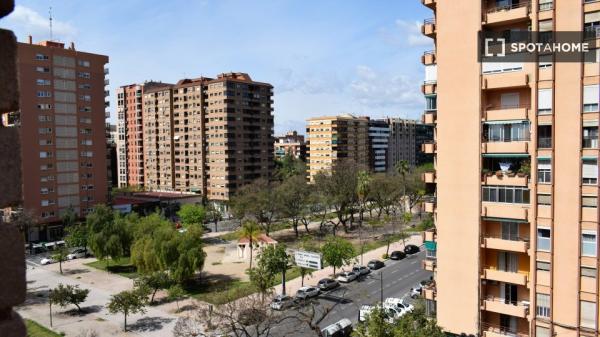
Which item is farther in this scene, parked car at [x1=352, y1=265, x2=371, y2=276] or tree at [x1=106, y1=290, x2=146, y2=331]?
parked car at [x1=352, y1=265, x2=371, y2=276]

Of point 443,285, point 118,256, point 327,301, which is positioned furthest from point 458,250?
point 118,256

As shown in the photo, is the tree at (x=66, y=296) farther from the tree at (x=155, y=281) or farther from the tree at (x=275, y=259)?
the tree at (x=275, y=259)

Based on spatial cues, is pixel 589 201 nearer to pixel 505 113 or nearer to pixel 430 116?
pixel 505 113

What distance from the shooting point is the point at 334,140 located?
10394 cm

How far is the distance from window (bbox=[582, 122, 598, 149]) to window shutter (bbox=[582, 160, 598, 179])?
53 centimetres

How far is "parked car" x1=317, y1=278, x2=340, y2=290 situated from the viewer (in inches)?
1469

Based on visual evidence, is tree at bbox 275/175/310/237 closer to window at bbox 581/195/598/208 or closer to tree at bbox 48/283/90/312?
tree at bbox 48/283/90/312

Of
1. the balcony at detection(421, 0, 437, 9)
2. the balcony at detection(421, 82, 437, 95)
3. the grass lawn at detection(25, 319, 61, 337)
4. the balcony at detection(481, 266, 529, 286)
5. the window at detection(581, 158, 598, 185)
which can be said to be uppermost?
the balcony at detection(421, 0, 437, 9)

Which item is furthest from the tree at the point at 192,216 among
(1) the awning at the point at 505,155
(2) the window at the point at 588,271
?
(2) the window at the point at 588,271

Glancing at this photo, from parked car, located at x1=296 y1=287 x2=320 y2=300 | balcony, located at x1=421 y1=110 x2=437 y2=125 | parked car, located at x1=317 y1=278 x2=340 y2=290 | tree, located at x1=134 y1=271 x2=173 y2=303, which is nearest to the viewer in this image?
balcony, located at x1=421 y1=110 x2=437 y2=125

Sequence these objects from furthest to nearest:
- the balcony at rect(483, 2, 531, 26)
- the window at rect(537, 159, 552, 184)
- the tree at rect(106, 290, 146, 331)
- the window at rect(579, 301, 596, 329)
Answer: the tree at rect(106, 290, 146, 331) < the balcony at rect(483, 2, 531, 26) < the window at rect(537, 159, 552, 184) < the window at rect(579, 301, 596, 329)

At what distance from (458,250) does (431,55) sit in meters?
8.28

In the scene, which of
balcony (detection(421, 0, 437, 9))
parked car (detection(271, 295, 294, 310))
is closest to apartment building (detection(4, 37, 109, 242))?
parked car (detection(271, 295, 294, 310))

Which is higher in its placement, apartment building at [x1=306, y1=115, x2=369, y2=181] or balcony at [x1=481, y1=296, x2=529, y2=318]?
apartment building at [x1=306, y1=115, x2=369, y2=181]
